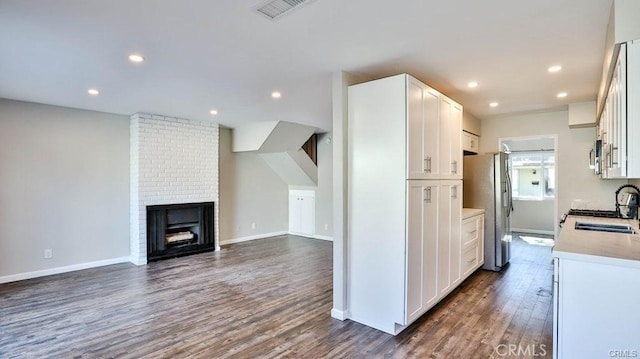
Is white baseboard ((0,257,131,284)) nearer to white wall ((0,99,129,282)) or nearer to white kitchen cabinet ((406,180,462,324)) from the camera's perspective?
white wall ((0,99,129,282))

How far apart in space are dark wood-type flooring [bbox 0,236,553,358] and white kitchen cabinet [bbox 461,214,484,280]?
197 mm

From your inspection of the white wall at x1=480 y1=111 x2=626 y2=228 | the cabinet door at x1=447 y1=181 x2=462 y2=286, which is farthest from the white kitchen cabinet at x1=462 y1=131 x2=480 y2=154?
the cabinet door at x1=447 y1=181 x2=462 y2=286

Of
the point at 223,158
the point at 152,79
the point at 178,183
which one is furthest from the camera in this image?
the point at 223,158

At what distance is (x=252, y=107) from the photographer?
492 centimetres

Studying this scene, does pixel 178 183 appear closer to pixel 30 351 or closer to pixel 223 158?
pixel 223 158

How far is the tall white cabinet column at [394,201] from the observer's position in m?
2.88

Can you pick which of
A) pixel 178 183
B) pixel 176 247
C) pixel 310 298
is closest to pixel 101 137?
pixel 178 183

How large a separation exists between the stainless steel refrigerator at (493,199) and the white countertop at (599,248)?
86.5 inches

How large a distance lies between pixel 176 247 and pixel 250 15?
4.84m

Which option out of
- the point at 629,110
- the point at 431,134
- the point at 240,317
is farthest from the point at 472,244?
the point at 240,317

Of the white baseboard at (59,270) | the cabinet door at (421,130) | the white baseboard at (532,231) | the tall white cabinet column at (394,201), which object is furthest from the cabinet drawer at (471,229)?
the white baseboard at (59,270)

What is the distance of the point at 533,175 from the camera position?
8367 millimetres

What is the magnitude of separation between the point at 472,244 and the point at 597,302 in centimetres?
259

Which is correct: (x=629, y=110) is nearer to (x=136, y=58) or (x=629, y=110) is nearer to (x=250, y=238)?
(x=136, y=58)
